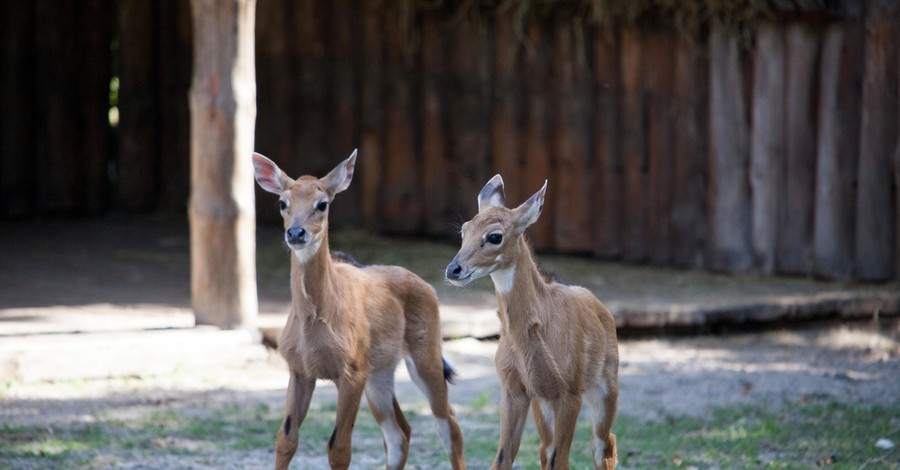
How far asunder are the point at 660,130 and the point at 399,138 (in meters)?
2.88

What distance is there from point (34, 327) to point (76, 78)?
5.73m

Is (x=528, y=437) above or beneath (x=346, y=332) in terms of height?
beneath

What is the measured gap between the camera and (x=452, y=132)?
1320cm

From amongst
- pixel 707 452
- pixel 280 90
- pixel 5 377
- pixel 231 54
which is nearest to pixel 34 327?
pixel 5 377

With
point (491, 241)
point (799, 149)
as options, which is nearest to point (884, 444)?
point (491, 241)

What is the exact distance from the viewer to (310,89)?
13.8 metres

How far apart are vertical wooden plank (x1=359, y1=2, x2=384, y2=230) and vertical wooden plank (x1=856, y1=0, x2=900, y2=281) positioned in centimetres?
505

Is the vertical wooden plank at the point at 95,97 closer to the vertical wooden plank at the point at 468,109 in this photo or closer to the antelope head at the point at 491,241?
the vertical wooden plank at the point at 468,109

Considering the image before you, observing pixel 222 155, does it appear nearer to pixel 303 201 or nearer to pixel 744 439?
pixel 303 201

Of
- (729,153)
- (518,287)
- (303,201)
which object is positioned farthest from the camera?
(729,153)

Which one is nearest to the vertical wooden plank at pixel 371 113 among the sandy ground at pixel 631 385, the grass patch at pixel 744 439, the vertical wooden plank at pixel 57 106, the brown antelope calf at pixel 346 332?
the vertical wooden plank at pixel 57 106

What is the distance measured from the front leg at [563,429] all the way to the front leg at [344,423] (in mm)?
971

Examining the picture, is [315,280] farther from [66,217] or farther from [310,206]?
[66,217]

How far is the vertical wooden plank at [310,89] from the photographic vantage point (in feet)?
44.9
